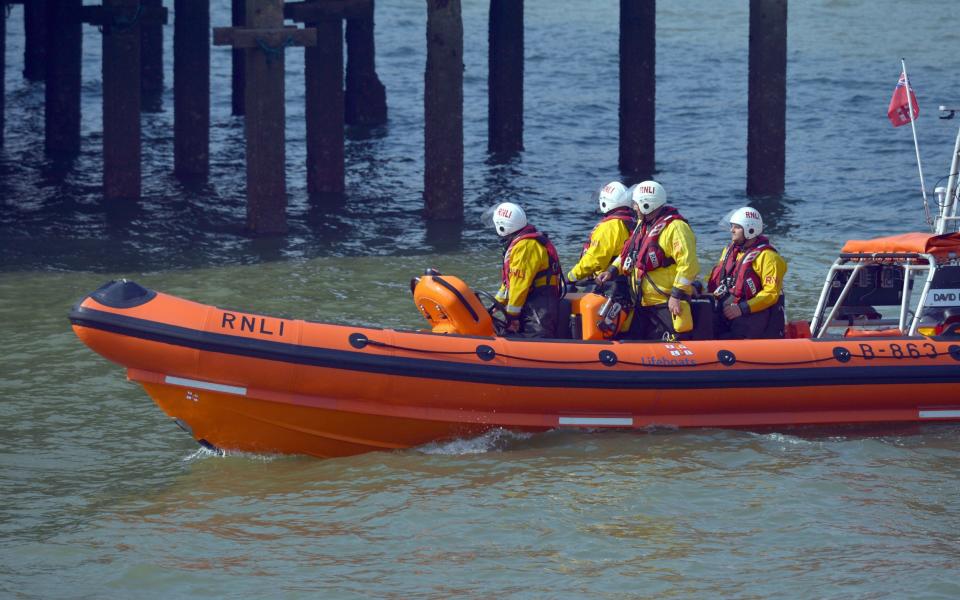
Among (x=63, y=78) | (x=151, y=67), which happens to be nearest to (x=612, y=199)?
(x=63, y=78)

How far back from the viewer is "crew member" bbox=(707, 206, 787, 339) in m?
8.89

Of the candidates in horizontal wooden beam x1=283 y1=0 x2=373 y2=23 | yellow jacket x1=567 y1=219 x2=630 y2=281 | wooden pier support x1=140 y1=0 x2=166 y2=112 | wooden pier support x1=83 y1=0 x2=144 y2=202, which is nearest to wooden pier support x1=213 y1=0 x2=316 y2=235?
wooden pier support x1=83 y1=0 x2=144 y2=202

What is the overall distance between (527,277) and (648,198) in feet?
2.93

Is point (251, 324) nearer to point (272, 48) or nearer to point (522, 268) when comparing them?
point (522, 268)

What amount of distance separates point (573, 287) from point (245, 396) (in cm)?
241

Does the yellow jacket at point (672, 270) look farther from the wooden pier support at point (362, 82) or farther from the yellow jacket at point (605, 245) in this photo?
the wooden pier support at point (362, 82)

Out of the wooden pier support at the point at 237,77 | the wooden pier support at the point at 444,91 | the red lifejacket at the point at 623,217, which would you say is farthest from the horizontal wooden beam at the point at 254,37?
the wooden pier support at the point at 237,77

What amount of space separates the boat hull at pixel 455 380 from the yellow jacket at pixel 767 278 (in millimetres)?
454

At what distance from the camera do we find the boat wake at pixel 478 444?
27.0ft

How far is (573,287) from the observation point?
927cm

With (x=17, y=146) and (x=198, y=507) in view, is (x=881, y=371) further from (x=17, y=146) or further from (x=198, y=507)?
(x=17, y=146)

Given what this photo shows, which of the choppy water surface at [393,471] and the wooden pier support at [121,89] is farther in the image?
the wooden pier support at [121,89]

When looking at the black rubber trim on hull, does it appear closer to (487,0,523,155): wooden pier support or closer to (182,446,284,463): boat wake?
(182,446,284,463): boat wake

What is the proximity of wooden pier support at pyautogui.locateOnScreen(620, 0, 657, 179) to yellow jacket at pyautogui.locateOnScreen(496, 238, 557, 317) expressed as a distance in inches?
319
